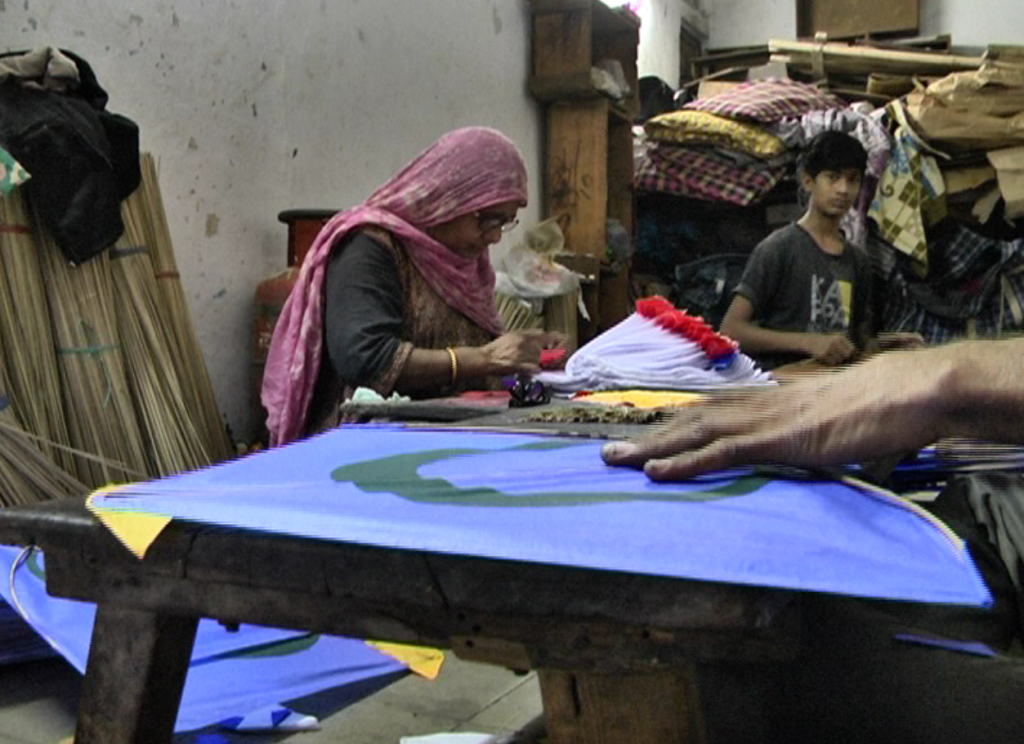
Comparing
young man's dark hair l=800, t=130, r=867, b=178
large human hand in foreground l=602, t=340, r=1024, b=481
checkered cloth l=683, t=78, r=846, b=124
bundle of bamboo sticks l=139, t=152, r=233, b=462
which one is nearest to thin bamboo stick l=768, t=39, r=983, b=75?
checkered cloth l=683, t=78, r=846, b=124

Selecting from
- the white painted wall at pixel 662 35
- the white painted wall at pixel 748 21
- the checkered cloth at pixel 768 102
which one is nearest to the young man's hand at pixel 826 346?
the checkered cloth at pixel 768 102

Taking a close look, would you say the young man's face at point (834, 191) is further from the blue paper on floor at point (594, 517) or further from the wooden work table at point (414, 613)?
the wooden work table at point (414, 613)

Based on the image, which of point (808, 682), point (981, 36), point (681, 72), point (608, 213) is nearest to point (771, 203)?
point (608, 213)

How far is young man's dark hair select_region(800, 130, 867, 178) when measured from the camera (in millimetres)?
3508

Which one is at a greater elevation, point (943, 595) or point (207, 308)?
point (943, 595)

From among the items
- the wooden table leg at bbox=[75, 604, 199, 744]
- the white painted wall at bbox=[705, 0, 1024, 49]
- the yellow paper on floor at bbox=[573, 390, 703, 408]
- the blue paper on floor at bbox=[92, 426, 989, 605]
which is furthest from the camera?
the white painted wall at bbox=[705, 0, 1024, 49]

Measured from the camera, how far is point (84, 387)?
256cm

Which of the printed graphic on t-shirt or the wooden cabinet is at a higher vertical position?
the wooden cabinet

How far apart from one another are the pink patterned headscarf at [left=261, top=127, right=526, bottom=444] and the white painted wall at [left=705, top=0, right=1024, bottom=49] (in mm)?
5922

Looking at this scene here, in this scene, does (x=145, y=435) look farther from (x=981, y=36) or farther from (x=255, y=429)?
(x=981, y=36)

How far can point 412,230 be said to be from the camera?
7.82 ft

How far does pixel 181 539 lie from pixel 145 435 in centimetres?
202

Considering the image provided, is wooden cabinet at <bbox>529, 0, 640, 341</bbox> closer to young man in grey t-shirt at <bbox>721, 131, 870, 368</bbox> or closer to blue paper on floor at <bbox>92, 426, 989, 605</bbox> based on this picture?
young man in grey t-shirt at <bbox>721, 131, 870, 368</bbox>

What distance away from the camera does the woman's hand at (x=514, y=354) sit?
2186 mm
